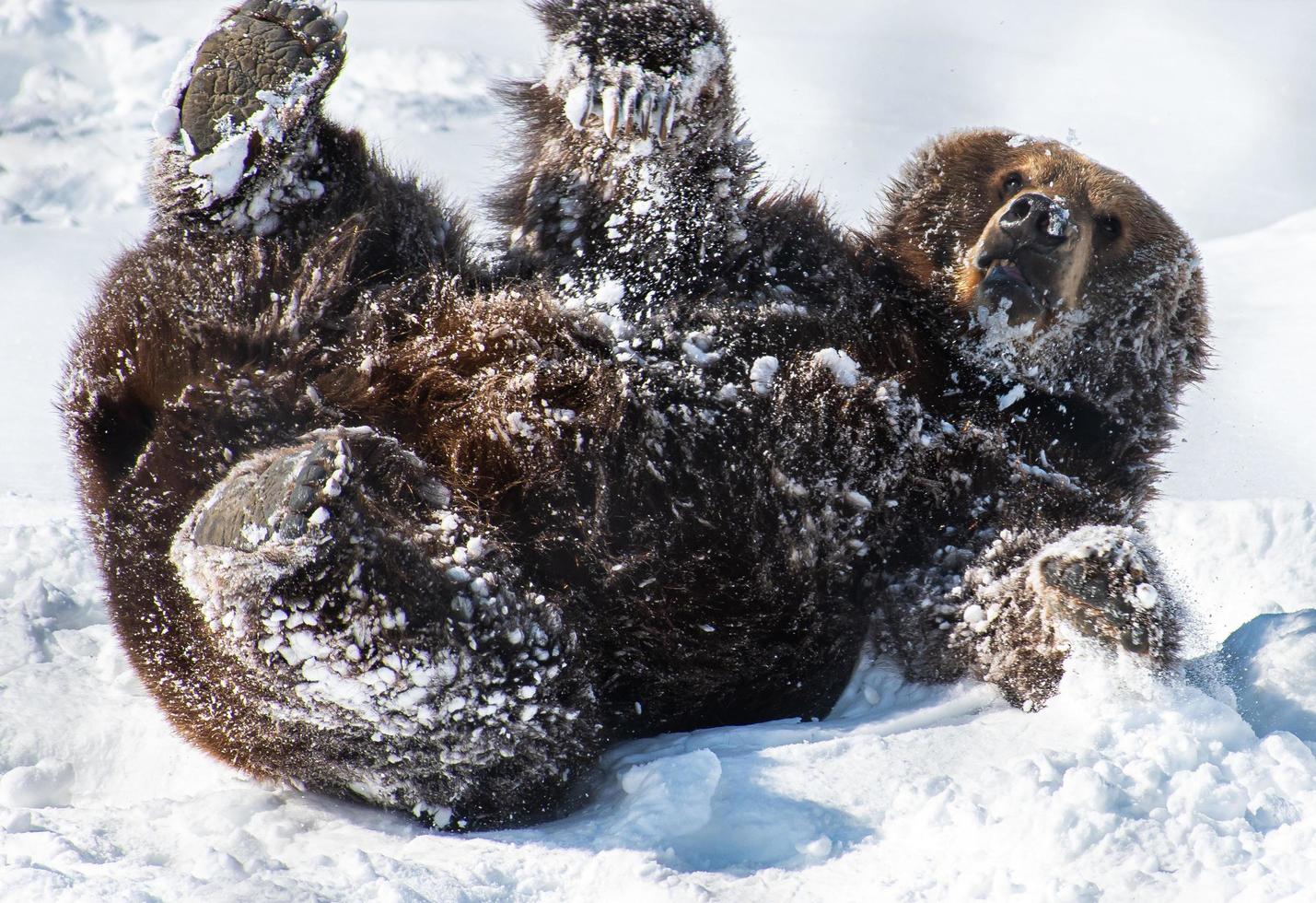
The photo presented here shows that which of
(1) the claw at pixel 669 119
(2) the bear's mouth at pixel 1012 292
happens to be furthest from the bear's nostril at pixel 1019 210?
(1) the claw at pixel 669 119

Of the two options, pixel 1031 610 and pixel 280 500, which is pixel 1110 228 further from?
pixel 280 500

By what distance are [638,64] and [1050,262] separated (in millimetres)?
1192

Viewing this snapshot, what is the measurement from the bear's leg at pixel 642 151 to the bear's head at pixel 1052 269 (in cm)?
70

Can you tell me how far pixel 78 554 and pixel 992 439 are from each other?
3061mm

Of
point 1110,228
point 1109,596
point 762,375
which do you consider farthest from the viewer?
point 1110,228

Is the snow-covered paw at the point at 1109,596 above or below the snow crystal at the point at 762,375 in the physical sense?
below

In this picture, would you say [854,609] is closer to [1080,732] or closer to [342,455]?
[1080,732]

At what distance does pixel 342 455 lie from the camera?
216cm

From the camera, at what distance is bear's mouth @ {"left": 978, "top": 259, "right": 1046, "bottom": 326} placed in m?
2.79

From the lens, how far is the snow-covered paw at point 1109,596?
2.41m

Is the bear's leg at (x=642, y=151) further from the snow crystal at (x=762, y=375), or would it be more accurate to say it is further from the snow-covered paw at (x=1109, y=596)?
the snow-covered paw at (x=1109, y=596)

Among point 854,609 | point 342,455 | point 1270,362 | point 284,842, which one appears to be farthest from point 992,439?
point 1270,362

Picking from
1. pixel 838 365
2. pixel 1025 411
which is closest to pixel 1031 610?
pixel 1025 411

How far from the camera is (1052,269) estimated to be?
2.80m
